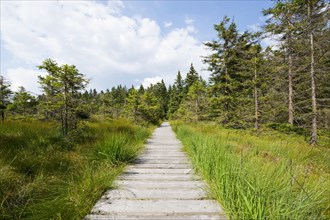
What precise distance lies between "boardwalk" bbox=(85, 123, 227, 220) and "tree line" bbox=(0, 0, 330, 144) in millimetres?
5218

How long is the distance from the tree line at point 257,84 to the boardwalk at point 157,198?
5.22 meters

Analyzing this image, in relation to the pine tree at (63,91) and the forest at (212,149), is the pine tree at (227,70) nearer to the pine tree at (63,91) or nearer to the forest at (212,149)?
the forest at (212,149)

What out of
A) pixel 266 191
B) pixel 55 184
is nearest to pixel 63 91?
pixel 55 184

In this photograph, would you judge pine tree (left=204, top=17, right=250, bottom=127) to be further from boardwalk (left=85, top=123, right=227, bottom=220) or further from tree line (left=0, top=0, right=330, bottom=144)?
boardwalk (left=85, top=123, right=227, bottom=220)

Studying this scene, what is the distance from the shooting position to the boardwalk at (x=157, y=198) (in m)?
1.93

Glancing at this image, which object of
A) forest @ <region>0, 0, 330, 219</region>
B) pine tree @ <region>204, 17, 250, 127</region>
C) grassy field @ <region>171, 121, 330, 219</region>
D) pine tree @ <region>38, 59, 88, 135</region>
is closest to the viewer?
grassy field @ <region>171, 121, 330, 219</region>

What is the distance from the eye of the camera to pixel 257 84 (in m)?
16.6

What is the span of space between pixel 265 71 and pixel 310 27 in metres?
6.54

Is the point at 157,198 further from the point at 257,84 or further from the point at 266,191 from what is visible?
the point at 257,84

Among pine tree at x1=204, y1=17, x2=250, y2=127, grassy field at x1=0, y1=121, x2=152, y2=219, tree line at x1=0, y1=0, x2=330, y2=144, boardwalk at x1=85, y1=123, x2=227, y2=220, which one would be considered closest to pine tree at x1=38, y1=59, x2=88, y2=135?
tree line at x1=0, y1=0, x2=330, y2=144

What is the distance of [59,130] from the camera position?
748cm

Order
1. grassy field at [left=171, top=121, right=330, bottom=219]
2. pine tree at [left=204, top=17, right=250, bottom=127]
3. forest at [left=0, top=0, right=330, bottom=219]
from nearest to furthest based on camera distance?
grassy field at [left=171, top=121, right=330, bottom=219] → forest at [left=0, top=0, right=330, bottom=219] → pine tree at [left=204, top=17, right=250, bottom=127]

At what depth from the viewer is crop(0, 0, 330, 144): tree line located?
290 inches

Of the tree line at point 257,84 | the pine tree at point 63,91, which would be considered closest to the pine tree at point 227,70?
the tree line at point 257,84
